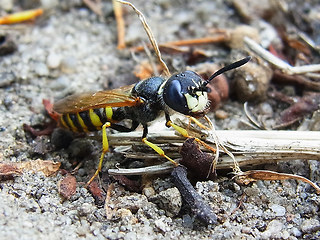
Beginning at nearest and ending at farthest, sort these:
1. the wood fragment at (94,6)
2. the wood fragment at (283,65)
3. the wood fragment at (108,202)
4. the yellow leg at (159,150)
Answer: the wood fragment at (108,202) → the yellow leg at (159,150) → the wood fragment at (283,65) → the wood fragment at (94,6)

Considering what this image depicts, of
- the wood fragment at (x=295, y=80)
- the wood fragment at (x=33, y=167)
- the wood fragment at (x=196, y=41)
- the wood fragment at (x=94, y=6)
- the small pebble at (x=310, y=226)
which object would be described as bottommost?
the small pebble at (x=310, y=226)

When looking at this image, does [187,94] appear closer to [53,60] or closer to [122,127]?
[122,127]

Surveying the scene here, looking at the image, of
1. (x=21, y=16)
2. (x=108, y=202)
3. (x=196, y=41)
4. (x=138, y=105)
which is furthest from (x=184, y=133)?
(x=21, y=16)

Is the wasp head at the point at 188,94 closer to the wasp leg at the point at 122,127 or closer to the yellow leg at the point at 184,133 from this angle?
the yellow leg at the point at 184,133

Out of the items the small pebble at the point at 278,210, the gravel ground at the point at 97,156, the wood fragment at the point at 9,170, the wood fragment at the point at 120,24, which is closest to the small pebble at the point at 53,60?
the gravel ground at the point at 97,156

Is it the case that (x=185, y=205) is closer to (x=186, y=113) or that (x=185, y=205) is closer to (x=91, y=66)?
(x=186, y=113)

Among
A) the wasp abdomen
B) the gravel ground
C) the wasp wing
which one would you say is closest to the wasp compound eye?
the wasp wing

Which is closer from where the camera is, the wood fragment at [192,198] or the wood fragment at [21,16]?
the wood fragment at [192,198]

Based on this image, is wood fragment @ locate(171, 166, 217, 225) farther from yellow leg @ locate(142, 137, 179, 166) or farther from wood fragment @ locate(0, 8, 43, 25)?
wood fragment @ locate(0, 8, 43, 25)
